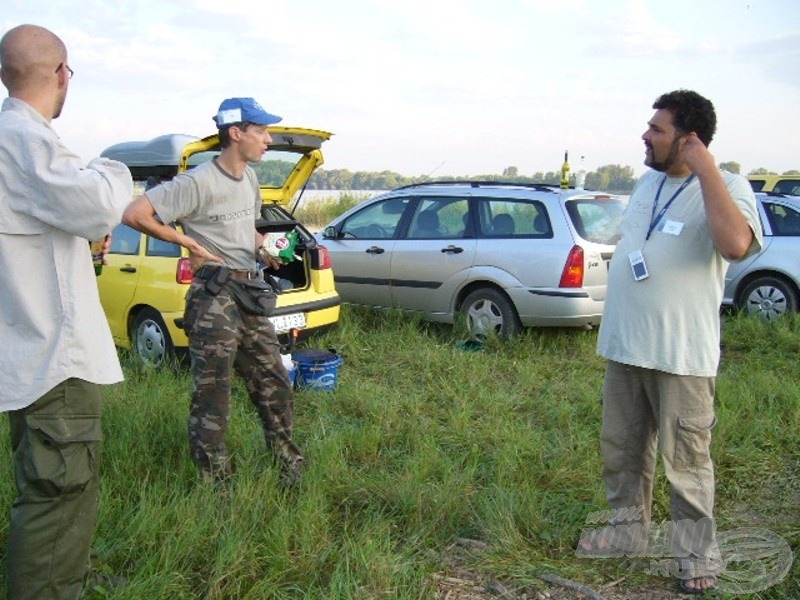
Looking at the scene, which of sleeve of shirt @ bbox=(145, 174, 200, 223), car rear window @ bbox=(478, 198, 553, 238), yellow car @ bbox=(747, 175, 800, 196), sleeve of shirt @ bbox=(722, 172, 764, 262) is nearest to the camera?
sleeve of shirt @ bbox=(722, 172, 764, 262)

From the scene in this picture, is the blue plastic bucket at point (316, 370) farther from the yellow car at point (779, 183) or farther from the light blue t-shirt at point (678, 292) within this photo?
the yellow car at point (779, 183)

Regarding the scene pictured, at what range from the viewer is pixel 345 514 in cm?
360

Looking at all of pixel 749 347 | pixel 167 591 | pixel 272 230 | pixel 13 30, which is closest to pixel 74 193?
pixel 13 30

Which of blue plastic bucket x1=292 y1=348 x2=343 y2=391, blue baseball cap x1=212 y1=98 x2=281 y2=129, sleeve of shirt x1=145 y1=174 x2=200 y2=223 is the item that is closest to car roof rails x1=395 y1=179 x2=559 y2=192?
blue plastic bucket x1=292 y1=348 x2=343 y2=391

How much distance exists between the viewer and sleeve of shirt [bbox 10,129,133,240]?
7.66 feet

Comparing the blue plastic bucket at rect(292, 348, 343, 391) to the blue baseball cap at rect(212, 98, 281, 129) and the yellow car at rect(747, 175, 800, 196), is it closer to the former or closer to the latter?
the blue baseball cap at rect(212, 98, 281, 129)

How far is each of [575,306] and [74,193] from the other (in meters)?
5.22

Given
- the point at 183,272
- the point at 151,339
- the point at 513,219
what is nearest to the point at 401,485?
the point at 183,272

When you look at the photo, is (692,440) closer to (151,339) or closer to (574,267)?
(574,267)

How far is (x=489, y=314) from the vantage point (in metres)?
7.36

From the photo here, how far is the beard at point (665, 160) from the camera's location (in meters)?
3.07

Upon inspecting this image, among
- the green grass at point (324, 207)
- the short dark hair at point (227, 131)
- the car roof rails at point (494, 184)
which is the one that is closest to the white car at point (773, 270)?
the car roof rails at point (494, 184)

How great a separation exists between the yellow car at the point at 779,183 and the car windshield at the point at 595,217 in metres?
6.92

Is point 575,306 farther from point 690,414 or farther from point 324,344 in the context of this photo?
point 690,414
